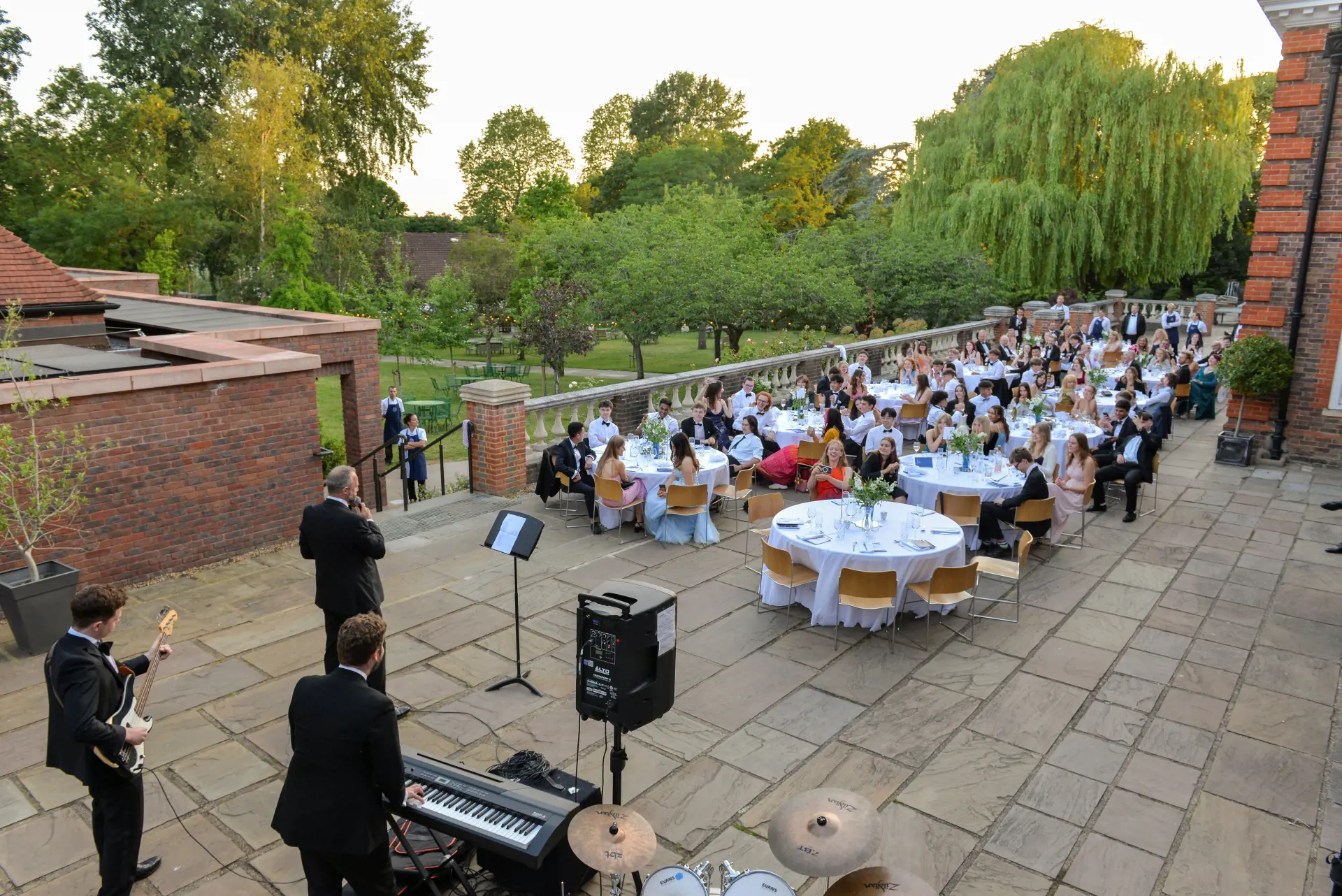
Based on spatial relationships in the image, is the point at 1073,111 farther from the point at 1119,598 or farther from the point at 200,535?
the point at 200,535

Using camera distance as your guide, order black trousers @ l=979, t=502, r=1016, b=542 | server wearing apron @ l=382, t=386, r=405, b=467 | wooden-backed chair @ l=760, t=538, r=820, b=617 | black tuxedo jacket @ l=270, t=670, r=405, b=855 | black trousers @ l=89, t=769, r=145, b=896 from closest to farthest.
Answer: black tuxedo jacket @ l=270, t=670, r=405, b=855, black trousers @ l=89, t=769, r=145, b=896, wooden-backed chair @ l=760, t=538, r=820, b=617, black trousers @ l=979, t=502, r=1016, b=542, server wearing apron @ l=382, t=386, r=405, b=467

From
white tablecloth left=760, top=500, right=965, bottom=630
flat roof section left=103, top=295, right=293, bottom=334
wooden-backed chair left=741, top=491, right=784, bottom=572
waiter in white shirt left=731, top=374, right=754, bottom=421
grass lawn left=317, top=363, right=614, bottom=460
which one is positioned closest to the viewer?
white tablecloth left=760, top=500, right=965, bottom=630

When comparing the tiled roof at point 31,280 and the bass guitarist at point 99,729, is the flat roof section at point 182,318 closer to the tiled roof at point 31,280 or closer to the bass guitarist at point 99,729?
the tiled roof at point 31,280

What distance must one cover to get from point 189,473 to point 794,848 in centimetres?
822

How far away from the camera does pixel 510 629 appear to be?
8.45m

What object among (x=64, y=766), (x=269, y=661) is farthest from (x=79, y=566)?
(x=64, y=766)

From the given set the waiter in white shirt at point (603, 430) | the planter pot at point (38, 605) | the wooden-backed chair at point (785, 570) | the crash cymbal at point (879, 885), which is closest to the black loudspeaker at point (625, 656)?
the crash cymbal at point (879, 885)

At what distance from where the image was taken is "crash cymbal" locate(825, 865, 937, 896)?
3.71 metres

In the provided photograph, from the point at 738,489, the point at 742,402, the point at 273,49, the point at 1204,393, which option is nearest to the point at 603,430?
the point at 738,489

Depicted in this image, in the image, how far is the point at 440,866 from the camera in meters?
4.83

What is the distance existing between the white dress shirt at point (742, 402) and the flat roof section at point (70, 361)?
8439 mm

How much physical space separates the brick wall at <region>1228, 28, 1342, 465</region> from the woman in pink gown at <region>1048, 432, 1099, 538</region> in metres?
5.94

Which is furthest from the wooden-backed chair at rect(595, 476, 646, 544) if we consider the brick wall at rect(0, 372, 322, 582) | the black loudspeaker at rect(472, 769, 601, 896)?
the black loudspeaker at rect(472, 769, 601, 896)

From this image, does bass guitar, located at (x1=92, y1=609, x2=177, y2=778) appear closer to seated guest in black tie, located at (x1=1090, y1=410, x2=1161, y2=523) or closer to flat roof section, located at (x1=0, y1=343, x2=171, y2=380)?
flat roof section, located at (x1=0, y1=343, x2=171, y2=380)
